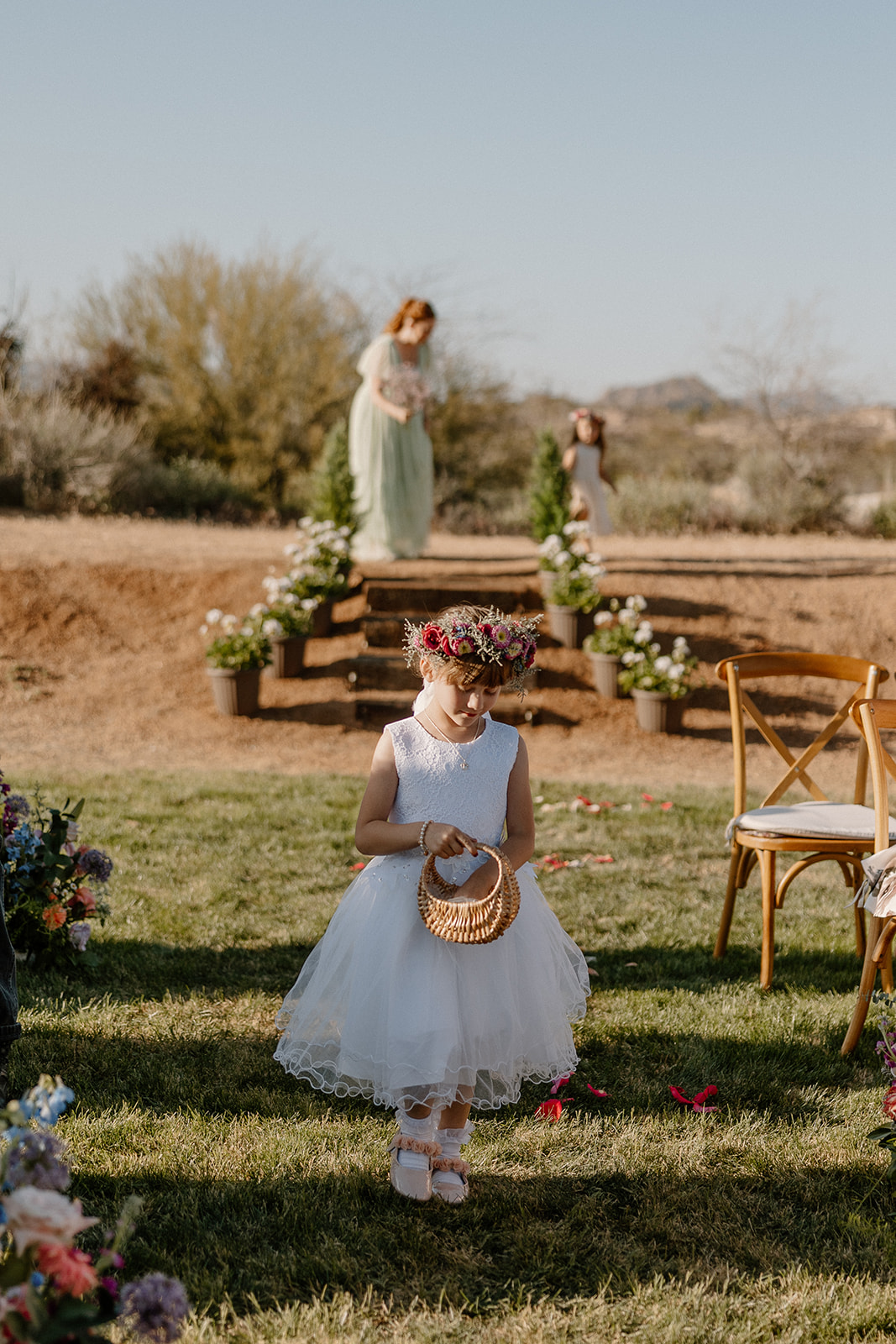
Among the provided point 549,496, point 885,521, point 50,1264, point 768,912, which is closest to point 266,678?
point 549,496

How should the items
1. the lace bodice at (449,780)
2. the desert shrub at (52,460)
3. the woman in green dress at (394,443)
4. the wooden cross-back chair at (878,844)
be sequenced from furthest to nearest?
the desert shrub at (52,460)
the woman in green dress at (394,443)
the wooden cross-back chair at (878,844)
the lace bodice at (449,780)

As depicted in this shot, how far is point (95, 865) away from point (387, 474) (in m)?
7.65

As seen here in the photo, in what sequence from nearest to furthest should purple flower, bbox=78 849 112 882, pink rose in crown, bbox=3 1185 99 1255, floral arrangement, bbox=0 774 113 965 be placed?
pink rose in crown, bbox=3 1185 99 1255 → floral arrangement, bbox=0 774 113 965 → purple flower, bbox=78 849 112 882

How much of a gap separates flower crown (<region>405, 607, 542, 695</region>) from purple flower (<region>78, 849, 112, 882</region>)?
1.99m

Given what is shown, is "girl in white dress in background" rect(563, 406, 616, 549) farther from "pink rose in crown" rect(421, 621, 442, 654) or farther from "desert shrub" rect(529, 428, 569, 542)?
"pink rose in crown" rect(421, 621, 442, 654)

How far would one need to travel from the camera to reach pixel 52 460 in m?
15.3

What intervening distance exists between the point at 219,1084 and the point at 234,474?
18074mm

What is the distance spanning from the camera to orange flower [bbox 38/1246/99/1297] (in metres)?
1.31

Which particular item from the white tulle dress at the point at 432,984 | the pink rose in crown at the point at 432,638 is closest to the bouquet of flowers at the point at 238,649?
the white tulle dress at the point at 432,984

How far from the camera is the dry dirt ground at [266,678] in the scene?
27.5 ft

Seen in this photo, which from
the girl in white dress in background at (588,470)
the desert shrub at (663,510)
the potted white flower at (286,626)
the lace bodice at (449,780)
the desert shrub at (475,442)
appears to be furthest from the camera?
the desert shrub at (475,442)

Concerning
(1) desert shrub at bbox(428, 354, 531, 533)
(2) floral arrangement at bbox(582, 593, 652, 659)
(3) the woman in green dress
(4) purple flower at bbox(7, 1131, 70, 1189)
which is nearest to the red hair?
(3) the woman in green dress

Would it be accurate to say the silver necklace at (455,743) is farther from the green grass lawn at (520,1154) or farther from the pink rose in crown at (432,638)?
the green grass lawn at (520,1154)

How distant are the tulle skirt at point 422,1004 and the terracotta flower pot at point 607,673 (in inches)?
257
